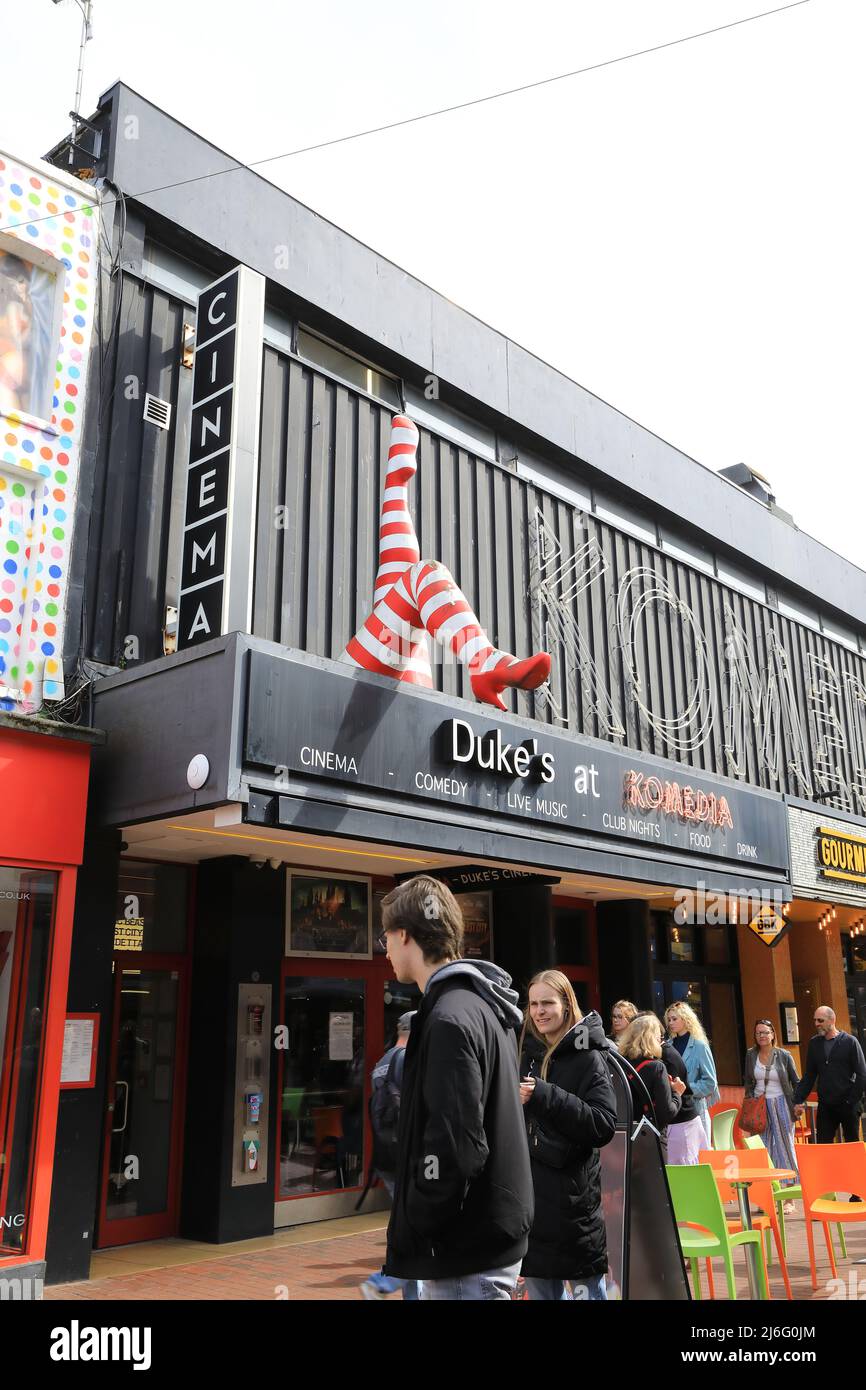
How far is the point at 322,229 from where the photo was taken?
11.2 m

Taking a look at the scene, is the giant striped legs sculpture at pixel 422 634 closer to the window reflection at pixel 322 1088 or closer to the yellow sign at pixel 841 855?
the window reflection at pixel 322 1088

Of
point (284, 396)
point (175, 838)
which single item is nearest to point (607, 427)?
point (284, 396)

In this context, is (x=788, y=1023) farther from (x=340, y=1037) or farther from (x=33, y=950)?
(x=33, y=950)

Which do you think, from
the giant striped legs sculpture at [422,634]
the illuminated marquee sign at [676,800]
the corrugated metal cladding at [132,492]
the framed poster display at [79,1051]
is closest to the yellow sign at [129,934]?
the framed poster display at [79,1051]

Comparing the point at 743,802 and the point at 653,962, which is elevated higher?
the point at 743,802

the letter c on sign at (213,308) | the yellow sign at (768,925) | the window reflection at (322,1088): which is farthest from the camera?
the yellow sign at (768,925)

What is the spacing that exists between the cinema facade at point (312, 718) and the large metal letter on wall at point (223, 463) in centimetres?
3

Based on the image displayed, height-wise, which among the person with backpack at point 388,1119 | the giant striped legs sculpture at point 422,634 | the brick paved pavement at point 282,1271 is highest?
the giant striped legs sculpture at point 422,634

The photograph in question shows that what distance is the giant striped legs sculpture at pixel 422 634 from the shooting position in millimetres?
8359

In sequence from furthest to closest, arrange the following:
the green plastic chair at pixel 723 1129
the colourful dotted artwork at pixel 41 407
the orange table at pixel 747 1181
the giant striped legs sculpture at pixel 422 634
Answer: the green plastic chair at pixel 723 1129 < the giant striped legs sculpture at pixel 422 634 < the colourful dotted artwork at pixel 41 407 < the orange table at pixel 747 1181

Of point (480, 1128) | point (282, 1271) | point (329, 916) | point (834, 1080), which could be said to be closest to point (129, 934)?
point (329, 916)

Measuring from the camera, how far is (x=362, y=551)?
10320mm
